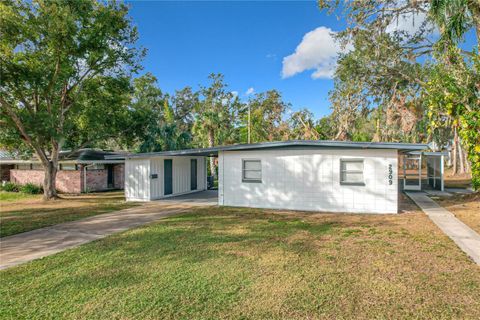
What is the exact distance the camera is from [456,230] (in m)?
7.93

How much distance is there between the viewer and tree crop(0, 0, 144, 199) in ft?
40.8

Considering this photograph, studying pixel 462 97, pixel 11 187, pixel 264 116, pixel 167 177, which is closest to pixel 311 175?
pixel 462 97

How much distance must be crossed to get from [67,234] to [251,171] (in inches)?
280

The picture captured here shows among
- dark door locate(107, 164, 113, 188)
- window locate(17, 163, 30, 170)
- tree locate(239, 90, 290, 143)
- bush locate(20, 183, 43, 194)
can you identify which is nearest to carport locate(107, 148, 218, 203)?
dark door locate(107, 164, 113, 188)

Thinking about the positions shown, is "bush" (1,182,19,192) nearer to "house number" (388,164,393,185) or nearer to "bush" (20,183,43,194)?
"bush" (20,183,43,194)

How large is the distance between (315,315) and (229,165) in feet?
30.9

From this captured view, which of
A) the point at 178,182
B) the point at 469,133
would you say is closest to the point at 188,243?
the point at 178,182

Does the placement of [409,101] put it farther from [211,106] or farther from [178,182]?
[211,106]

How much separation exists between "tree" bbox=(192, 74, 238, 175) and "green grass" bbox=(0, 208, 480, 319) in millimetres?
18698

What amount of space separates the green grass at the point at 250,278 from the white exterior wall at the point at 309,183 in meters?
3.02

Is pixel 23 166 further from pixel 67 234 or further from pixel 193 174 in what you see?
pixel 67 234

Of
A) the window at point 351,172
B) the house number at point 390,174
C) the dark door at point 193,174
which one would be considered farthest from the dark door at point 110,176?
the house number at point 390,174

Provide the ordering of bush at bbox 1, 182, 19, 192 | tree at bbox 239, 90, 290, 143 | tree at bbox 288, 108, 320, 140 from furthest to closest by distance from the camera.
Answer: tree at bbox 239, 90, 290, 143 → tree at bbox 288, 108, 320, 140 → bush at bbox 1, 182, 19, 192

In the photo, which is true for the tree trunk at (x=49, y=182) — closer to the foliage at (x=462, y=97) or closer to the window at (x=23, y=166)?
the window at (x=23, y=166)
